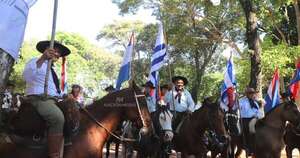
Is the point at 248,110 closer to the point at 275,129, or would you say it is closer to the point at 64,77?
the point at 275,129

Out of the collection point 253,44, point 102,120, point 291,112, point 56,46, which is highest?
point 253,44

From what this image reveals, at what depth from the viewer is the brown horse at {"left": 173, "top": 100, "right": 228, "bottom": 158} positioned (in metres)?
10.6

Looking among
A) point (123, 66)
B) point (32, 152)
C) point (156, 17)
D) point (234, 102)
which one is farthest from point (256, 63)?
point (32, 152)

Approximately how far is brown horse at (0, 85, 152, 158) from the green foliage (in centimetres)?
2698

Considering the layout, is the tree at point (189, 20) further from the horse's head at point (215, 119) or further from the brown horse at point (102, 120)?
the brown horse at point (102, 120)

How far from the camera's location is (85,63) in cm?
5169

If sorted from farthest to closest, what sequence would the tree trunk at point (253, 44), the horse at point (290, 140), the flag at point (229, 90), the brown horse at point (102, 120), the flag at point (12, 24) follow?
1. the tree trunk at point (253, 44)
2. the horse at point (290, 140)
3. the flag at point (229, 90)
4. the brown horse at point (102, 120)
5. the flag at point (12, 24)

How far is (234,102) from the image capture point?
13047 mm

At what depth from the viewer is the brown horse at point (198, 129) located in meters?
10.6

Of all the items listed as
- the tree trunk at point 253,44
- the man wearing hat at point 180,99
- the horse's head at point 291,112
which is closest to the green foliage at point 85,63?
the tree trunk at point 253,44

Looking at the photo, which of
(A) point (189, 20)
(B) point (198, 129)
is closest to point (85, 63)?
(A) point (189, 20)

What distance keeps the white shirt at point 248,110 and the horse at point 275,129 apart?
1367 mm

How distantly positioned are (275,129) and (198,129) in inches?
73.3

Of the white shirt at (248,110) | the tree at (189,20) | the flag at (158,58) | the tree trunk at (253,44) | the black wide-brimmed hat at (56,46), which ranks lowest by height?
the white shirt at (248,110)
